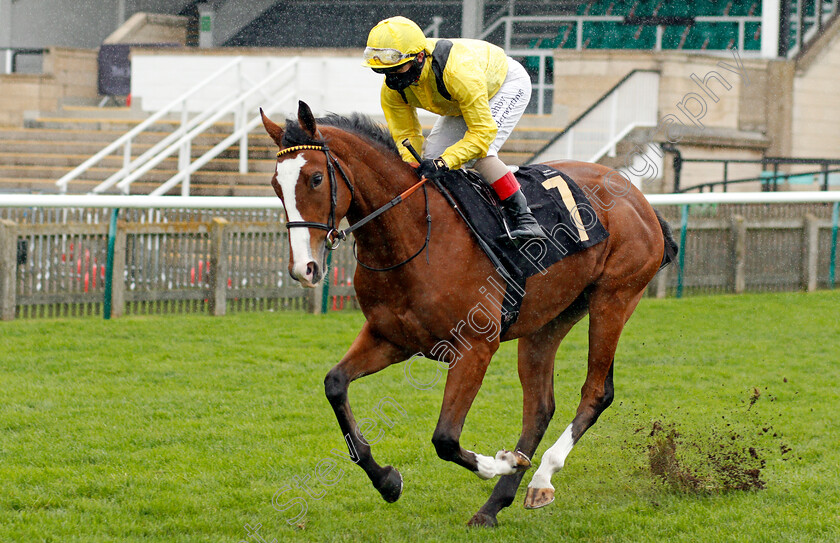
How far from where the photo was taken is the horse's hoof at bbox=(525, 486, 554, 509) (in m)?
4.17

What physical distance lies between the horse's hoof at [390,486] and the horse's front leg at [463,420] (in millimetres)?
273

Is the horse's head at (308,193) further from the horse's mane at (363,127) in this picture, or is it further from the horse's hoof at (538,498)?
the horse's hoof at (538,498)

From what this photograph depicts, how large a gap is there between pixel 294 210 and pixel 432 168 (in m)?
0.79

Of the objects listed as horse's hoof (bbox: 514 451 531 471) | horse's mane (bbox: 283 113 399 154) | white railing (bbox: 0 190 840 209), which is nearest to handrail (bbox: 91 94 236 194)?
white railing (bbox: 0 190 840 209)

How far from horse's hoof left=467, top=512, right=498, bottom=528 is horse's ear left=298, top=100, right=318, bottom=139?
68.6 inches

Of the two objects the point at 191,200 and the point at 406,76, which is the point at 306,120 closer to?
the point at 406,76

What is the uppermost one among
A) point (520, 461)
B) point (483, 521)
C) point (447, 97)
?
point (447, 97)

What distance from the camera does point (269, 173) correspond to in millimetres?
13828

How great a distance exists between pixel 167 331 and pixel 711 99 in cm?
846

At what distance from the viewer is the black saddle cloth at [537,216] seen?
421 cm

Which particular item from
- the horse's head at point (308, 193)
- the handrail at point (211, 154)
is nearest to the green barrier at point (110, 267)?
the handrail at point (211, 154)

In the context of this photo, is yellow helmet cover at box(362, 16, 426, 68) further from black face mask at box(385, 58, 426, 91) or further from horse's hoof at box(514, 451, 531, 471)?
horse's hoof at box(514, 451, 531, 471)

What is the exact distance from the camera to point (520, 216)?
4.32m

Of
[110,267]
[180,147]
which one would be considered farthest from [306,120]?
[180,147]
